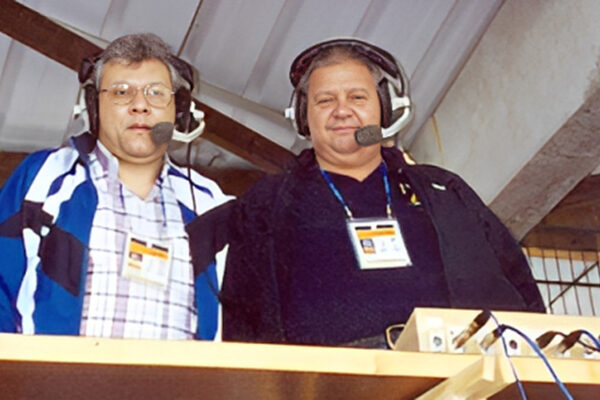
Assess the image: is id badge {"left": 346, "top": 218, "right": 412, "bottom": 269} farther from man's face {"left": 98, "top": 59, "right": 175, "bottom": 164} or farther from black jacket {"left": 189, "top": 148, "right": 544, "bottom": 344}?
man's face {"left": 98, "top": 59, "right": 175, "bottom": 164}

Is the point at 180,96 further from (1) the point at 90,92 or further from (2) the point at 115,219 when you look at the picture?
(2) the point at 115,219

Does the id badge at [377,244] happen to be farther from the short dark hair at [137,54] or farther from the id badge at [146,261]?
the short dark hair at [137,54]

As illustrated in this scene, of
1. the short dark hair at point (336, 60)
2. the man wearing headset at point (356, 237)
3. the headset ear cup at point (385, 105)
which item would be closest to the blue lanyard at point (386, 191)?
the man wearing headset at point (356, 237)

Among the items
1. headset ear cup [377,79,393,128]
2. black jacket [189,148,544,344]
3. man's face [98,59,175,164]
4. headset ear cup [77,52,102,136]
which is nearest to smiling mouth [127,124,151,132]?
man's face [98,59,175,164]

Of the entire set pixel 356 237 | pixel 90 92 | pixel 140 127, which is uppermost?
pixel 90 92

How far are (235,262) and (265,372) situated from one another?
902 mm

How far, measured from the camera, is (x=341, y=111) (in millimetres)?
2143

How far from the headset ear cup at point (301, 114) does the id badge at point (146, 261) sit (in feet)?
A: 1.77

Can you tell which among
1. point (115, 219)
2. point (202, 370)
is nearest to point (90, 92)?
point (115, 219)

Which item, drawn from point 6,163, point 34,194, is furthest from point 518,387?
point 6,163

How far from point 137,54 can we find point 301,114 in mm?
416

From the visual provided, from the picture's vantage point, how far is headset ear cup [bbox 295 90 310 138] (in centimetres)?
226

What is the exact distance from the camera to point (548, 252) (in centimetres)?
427

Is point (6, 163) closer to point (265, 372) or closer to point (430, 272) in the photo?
point (430, 272)
